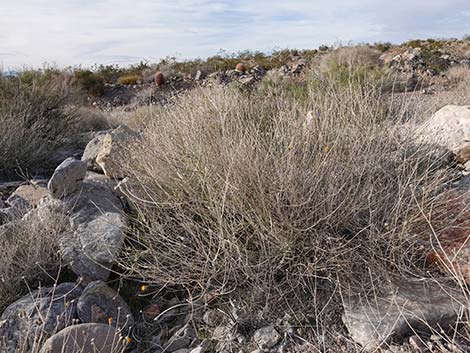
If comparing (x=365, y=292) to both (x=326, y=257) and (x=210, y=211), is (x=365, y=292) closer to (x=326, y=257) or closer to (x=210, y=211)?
(x=326, y=257)

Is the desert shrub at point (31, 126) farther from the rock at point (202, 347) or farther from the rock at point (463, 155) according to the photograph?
the rock at point (463, 155)

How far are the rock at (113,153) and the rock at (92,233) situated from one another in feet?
2.50

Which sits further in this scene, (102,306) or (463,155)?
(463,155)

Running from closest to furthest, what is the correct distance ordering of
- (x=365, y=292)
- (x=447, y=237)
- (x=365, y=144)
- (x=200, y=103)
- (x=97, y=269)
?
(x=365, y=292) < (x=447, y=237) < (x=97, y=269) < (x=365, y=144) < (x=200, y=103)

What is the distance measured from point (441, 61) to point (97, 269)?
15.9m

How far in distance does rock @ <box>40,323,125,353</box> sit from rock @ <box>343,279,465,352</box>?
1.26 meters

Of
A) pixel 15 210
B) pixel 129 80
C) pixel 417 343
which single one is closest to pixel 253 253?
pixel 417 343

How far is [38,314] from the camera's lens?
2707 mm

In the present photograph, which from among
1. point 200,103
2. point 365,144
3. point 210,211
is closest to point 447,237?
point 365,144

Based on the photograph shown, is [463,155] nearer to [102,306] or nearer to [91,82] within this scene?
[102,306]

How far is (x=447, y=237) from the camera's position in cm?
283

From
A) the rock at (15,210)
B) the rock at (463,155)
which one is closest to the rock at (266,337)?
the rock at (15,210)

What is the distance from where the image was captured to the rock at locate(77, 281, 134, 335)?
9.09 feet

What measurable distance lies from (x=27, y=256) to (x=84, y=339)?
98 centimetres
